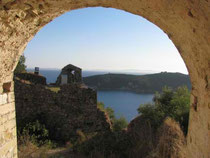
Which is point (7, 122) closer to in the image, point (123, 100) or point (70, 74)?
point (70, 74)

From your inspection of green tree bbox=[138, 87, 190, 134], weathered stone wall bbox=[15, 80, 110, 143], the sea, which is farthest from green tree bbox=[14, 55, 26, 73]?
green tree bbox=[138, 87, 190, 134]

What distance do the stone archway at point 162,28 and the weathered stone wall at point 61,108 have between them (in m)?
6.42

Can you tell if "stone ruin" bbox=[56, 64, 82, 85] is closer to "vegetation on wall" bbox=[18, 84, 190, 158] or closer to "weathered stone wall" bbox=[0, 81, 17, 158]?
"vegetation on wall" bbox=[18, 84, 190, 158]

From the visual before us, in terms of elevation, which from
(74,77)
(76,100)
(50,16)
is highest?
(50,16)

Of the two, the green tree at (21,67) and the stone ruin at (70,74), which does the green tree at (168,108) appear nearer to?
the stone ruin at (70,74)

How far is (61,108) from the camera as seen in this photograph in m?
8.98

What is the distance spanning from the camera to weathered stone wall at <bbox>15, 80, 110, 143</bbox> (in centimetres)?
881

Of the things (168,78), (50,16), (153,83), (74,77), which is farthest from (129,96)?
(50,16)

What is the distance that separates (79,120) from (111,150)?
2.72 m

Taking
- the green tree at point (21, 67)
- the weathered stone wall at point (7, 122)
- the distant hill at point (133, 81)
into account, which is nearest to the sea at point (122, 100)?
the distant hill at point (133, 81)

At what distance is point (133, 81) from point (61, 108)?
18065mm

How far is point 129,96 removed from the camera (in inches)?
995

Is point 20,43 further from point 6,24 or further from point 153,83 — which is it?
point 153,83

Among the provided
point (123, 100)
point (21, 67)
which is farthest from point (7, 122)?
point (123, 100)
